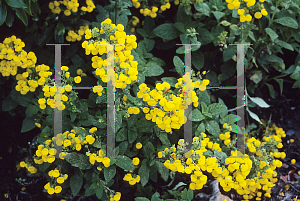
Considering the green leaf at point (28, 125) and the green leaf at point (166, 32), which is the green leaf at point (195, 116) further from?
the green leaf at point (28, 125)

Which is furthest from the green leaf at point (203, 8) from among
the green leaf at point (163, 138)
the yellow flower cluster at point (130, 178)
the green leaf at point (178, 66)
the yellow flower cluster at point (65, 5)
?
the yellow flower cluster at point (130, 178)

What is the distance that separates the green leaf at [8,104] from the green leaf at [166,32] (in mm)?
1242

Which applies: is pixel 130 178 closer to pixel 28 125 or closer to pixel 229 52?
Answer: pixel 28 125

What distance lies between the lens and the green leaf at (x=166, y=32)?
2117mm

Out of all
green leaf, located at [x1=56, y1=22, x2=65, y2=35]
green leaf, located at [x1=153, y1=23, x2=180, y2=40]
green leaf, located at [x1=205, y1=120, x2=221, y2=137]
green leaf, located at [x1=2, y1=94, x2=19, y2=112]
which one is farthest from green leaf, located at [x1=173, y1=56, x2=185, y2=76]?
green leaf, located at [x1=2, y1=94, x2=19, y2=112]

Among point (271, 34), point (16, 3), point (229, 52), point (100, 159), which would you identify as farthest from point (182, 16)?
point (100, 159)

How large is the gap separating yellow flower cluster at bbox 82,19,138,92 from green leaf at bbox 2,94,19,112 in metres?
0.94

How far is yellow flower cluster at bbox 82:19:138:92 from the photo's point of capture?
1361mm

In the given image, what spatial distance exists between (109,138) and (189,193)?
0.65m

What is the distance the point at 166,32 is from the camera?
2.13 meters

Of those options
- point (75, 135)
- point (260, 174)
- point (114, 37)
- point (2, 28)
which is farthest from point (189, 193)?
point (2, 28)

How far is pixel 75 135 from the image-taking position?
1.66 m

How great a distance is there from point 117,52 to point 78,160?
2.33 feet

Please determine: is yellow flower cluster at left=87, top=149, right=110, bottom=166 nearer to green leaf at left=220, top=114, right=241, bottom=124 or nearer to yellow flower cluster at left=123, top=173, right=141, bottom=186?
yellow flower cluster at left=123, top=173, right=141, bottom=186
